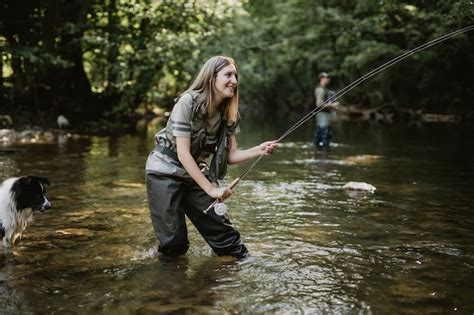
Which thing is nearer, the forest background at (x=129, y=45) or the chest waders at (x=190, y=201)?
the chest waders at (x=190, y=201)

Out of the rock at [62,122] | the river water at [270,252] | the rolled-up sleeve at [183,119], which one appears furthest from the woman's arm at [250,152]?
the rock at [62,122]

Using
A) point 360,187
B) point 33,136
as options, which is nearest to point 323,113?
point 360,187

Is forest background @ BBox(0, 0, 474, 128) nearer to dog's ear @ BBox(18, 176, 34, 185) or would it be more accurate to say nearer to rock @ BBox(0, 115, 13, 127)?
rock @ BBox(0, 115, 13, 127)

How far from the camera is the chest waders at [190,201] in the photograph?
5.21 m

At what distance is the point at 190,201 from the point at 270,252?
1.15 metres

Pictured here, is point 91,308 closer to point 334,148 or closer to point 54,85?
point 334,148

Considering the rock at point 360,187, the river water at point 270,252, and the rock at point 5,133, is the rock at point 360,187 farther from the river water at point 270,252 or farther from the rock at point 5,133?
the rock at point 5,133

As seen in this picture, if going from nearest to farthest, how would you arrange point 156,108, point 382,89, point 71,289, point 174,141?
point 71,289
point 174,141
point 382,89
point 156,108

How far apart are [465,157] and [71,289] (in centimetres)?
1254

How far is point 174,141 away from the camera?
5207 millimetres

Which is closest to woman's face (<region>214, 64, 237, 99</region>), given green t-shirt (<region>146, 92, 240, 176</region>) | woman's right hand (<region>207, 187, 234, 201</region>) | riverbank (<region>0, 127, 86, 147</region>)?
green t-shirt (<region>146, 92, 240, 176</region>)

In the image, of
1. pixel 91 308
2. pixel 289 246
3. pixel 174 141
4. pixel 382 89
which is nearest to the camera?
pixel 91 308

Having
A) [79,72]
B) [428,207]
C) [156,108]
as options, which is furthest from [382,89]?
[428,207]

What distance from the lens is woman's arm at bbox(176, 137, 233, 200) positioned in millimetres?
4945
